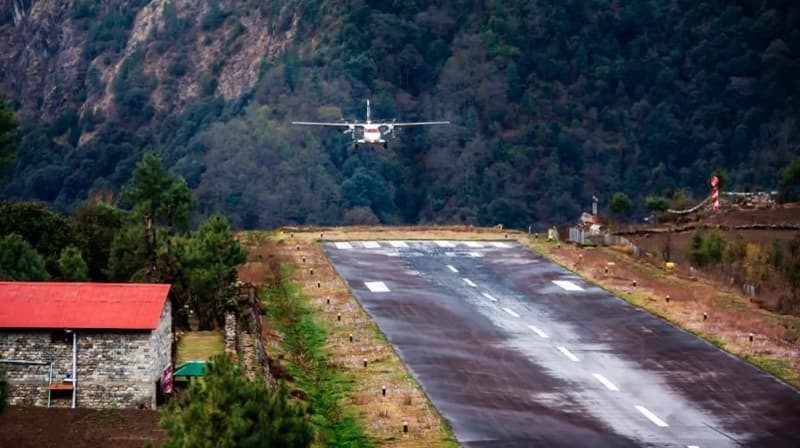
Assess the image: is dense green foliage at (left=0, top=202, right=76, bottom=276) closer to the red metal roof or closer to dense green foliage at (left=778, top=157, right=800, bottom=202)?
the red metal roof

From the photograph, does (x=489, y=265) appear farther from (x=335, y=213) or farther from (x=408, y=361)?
(x=335, y=213)

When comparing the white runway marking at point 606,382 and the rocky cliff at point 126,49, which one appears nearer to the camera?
the white runway marking at point 606,382

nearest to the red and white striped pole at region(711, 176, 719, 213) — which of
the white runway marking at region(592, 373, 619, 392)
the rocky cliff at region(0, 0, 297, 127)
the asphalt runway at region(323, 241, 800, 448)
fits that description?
the asphalt runway at region(323, 241, 800, 448)

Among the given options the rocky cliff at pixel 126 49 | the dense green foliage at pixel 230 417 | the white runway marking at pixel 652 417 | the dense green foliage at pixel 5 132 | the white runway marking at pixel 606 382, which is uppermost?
the rocky cliff at pixel 126 49

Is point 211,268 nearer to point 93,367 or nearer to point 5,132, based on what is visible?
point 93,367

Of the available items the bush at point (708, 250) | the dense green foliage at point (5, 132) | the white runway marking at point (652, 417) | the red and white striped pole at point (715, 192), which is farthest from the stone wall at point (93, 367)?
the dense green foliage at point (5, 132)

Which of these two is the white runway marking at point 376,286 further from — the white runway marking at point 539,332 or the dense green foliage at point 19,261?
the dense green foliage at point 19,261
